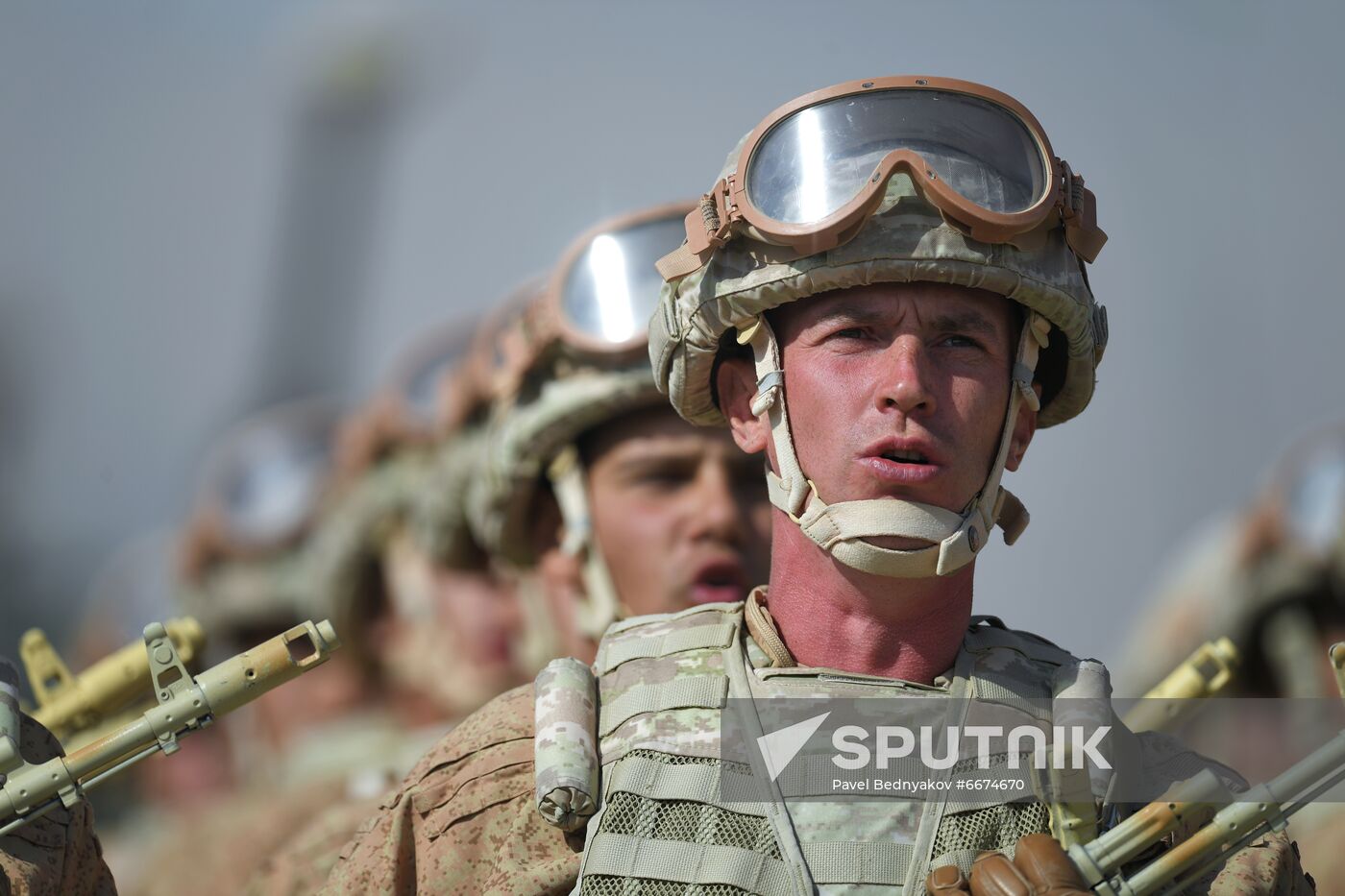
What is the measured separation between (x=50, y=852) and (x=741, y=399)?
214 cm

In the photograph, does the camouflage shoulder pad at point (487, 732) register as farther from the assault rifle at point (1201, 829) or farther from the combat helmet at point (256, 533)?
the combat helmet at point (256, 533)

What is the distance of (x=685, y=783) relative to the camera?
18.0 feet

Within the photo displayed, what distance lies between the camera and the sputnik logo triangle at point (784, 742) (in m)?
5.52

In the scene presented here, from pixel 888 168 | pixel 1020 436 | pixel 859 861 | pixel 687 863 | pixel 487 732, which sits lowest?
pixel 859 861

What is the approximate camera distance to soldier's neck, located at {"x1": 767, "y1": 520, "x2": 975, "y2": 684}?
572 centimetres

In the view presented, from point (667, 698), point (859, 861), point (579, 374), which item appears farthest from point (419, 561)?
point (859, 861)

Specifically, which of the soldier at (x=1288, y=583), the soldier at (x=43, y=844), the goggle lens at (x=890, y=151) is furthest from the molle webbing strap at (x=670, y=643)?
the soldier at (x=1288, y=583)

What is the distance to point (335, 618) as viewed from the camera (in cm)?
1748

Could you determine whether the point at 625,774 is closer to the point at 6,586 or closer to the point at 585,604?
A: the point at 585,604

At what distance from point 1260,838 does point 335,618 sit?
12.5 meters

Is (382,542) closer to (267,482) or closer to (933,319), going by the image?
(267,482)

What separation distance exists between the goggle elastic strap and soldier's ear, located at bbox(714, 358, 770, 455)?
120 inches

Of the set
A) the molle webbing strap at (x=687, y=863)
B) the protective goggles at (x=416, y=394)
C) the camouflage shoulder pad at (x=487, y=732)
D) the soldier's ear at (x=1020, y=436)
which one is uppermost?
the soldier's ear at (x=1020, y=436)

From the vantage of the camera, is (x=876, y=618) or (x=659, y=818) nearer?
(x=659, y=818)
